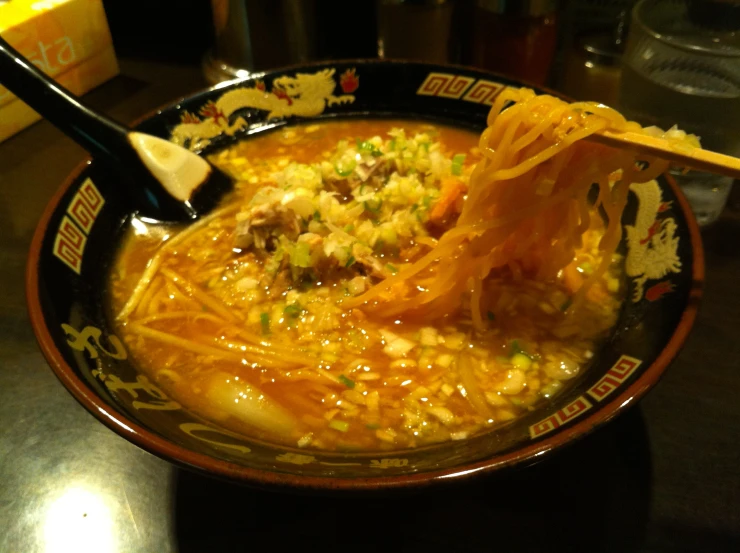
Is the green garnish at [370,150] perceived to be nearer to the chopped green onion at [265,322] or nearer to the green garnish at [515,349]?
the chopped green onion at [265,322]

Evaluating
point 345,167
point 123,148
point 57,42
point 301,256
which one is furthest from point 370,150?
point 57,42

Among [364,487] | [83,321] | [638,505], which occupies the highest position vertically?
[364,487]

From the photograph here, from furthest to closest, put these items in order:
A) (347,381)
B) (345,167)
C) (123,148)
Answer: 1. (345,167)
2. (123,148)
3. (347,381)

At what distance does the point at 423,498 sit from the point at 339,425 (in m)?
0.21

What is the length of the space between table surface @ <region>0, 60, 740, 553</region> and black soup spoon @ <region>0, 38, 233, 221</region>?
1.84 ft

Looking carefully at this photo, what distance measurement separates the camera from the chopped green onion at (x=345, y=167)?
168 centimetres

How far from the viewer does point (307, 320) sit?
4.48 feet

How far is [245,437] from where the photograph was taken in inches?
43.4

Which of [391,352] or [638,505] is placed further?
[391,352]

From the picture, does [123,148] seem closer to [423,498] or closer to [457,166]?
[457,166]

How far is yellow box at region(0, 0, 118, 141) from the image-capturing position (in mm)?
2057

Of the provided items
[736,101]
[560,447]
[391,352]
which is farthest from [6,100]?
Result: [736,101]

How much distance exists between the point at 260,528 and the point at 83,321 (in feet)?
1.91

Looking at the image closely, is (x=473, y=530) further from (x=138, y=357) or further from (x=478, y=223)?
(x=138, y=357)
